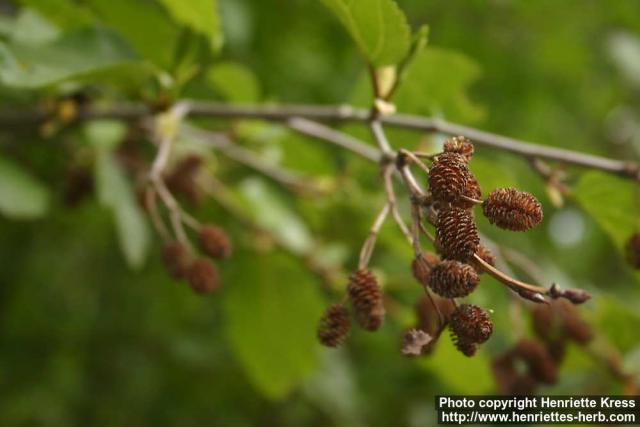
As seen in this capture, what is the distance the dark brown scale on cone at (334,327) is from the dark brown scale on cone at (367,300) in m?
0.03

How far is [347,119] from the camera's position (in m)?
1.52

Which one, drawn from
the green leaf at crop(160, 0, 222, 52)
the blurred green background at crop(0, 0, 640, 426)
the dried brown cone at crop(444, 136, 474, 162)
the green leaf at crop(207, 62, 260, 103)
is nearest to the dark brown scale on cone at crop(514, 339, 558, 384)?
the blurred green background at crop(0, 0, 640, 426)

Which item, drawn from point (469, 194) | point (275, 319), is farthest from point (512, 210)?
point (275, 319)

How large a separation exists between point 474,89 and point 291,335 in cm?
140

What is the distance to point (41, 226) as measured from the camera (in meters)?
2.84

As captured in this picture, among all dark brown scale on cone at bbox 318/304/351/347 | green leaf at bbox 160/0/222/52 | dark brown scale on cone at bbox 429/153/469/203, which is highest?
green leaf at bbox 160/0/222/52

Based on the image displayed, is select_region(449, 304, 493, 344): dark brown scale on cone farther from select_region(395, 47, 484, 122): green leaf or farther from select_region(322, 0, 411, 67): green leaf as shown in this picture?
select_region(395, 47, 484, 122): green leaf

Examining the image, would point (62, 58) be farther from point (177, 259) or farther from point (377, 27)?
point (377, 27)

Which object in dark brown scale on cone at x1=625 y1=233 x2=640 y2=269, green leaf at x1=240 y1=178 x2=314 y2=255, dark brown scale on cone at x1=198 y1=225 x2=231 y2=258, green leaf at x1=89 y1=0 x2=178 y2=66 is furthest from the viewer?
green leaf at x1=240 y1=178 x2=314 y2=255

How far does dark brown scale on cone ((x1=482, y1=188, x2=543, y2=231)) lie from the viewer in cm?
87

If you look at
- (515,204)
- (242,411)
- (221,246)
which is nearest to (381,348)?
(242,411)

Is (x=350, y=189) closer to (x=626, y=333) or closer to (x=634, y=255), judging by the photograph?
(x=626, y=333)

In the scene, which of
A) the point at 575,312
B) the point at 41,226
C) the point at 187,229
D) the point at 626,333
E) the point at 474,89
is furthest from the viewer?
the point at 474,89

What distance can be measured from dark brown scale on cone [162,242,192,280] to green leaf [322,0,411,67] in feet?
1.56
